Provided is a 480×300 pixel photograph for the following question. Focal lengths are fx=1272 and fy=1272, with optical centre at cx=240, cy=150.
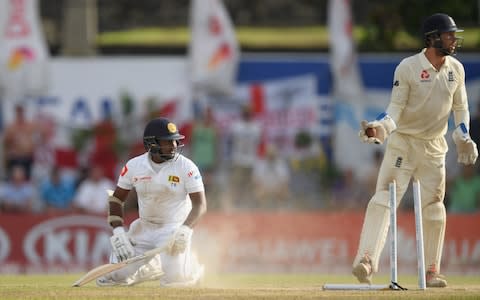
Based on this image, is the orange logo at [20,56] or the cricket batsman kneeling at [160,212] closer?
the cricket batsman kneeling at [160,212]

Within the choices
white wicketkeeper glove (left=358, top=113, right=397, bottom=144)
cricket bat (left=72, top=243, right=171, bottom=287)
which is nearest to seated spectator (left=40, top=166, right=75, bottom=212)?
cricket bat (left=72, top=243, right=171, bottom=287)

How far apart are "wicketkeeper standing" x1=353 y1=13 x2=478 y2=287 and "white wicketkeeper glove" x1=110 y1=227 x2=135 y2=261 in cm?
203

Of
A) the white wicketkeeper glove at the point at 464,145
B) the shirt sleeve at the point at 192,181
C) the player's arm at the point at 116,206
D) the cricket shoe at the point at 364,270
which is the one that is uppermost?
the white wicketkeeper glove at the point at 464,145

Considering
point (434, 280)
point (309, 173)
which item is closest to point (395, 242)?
point (434, 280)

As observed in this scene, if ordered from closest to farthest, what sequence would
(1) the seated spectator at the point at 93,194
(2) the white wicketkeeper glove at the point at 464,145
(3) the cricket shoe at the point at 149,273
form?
(2) the white wicketkeeper glove at the point at 464,145 < (3) the cricket shoe at the point at 149,273 < (1) the seated spectator at the point at 93,194

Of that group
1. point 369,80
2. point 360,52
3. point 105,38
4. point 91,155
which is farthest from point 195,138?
point 105,38

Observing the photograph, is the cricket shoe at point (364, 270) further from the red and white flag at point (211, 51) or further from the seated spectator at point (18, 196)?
the red and white flag at point (211, 51)

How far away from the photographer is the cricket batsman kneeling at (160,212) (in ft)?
38.0

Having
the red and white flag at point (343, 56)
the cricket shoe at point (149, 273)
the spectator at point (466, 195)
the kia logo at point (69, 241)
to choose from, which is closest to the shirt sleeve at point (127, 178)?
the cricket shoe at point (149, 273)

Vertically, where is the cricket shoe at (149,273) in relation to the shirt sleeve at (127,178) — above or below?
below

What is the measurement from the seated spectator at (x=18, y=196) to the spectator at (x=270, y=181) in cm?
370

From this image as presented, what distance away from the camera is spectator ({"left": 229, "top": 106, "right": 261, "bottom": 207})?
71.2 feet

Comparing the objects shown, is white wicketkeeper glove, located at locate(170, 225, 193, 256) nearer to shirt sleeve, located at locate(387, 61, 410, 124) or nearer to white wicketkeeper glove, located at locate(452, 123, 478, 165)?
shirt sleeve, located at locate(387, 61, 410, 124)

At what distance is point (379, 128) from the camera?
10.8 m
